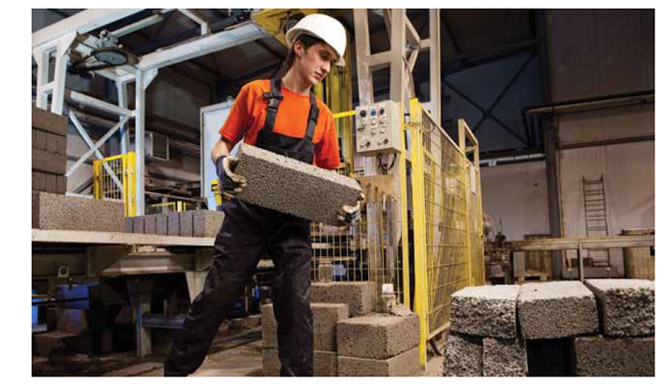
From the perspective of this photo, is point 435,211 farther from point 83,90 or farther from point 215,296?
point 83,90

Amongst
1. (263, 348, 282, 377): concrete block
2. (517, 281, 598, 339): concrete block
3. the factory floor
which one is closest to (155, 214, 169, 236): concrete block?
the factory floor

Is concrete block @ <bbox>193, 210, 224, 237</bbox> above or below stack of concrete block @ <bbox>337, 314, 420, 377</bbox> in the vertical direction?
above

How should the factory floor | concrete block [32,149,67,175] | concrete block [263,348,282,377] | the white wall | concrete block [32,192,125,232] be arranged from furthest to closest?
1. the white wall
2. the factory floor
3. concrete block [263,348,282,377]
4. concrete block [32,149,67,175]
5. concrete block [32,192,125,232]

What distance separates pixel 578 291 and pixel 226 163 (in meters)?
1.52

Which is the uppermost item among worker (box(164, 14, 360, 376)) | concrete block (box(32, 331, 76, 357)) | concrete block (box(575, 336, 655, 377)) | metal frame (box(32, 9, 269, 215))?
metal frame (box(32, 9, 269, 215))

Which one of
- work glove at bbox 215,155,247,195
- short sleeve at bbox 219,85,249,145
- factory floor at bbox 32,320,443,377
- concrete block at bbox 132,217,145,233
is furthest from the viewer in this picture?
concrete block at bbox 132,217,145,233

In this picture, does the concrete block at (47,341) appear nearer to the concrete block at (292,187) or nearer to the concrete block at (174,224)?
the concrete block at (174,224)

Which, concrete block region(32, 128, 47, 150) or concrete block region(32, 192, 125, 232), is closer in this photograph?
concrete block region(32, 192, 125, 232)

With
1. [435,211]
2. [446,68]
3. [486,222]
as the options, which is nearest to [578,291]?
[435,211]

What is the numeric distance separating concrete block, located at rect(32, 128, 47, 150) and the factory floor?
169 centimetres

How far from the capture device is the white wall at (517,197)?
1223 cm

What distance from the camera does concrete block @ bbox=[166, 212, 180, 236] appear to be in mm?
4113

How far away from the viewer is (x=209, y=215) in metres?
3.97

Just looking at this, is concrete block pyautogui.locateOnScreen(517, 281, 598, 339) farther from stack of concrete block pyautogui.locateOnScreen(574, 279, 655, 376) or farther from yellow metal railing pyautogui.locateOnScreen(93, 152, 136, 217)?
yellow metal railing pyautogui.locateOnScreen(93, 152, 136, 217)
